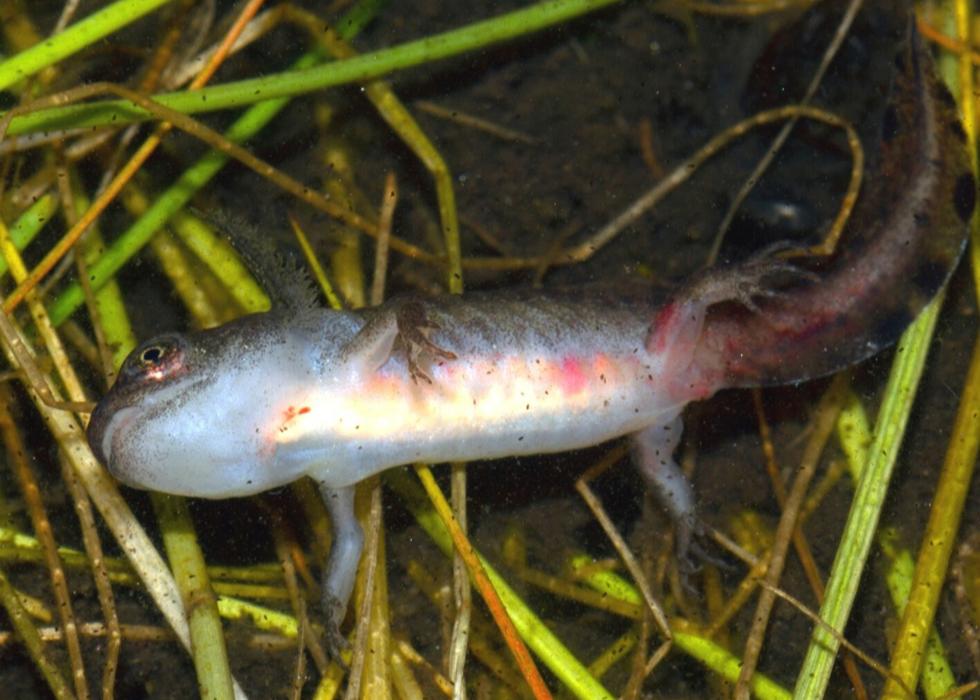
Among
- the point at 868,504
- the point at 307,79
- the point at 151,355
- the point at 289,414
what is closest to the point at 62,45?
the point at 307,79

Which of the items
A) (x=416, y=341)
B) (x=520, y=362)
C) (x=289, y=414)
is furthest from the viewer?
(x=520, y=362)

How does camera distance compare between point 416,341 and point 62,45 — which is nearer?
point 416,341

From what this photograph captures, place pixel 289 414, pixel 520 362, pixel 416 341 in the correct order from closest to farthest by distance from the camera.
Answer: pixel 289 414 < pixel 416 341 < pixel 520 362

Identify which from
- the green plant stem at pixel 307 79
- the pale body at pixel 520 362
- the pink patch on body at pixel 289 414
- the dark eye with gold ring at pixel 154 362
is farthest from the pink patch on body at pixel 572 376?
Result: the green plant stem at pixel 307 79

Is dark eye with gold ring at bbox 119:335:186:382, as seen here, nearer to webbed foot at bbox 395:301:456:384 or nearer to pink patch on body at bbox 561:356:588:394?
webbed foot at bbox 395:301:456:384

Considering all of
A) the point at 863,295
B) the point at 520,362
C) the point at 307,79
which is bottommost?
the point at 863,295

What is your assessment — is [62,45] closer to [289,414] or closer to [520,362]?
[289,414]

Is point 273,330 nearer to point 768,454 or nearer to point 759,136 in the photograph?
point 768,454

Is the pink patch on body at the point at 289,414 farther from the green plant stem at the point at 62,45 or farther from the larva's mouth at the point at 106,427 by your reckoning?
the green plant stem at the point at 62,45
